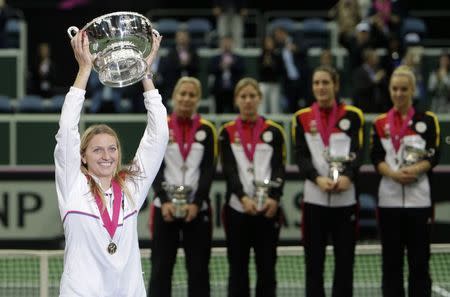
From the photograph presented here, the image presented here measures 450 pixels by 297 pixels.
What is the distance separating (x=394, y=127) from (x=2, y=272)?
4.28 meters

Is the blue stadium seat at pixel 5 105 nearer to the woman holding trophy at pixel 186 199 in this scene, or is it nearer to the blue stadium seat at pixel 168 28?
the blue stadium seat at pixel 168 28

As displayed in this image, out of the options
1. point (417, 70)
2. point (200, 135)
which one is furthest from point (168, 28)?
point (200, 135)

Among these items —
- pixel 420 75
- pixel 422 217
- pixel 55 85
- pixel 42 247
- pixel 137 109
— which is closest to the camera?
pixel 422 217

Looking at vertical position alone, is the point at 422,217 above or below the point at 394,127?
below

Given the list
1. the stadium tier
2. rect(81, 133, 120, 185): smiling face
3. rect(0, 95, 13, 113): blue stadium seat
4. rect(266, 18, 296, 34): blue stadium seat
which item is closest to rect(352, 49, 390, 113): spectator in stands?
rect(266, 18, 296, 34): blue stadium seat

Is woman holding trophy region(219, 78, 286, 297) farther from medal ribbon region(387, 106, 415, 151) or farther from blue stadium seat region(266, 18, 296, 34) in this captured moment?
Result: blue stadium seat region(266, 18, 296, 34)

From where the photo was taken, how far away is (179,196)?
9.20 m

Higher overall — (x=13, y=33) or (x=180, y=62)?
(x=13, y=33)

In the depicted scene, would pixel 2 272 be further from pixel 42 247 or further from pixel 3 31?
pixel 3 31

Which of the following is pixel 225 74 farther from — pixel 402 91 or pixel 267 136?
pixel 402 91

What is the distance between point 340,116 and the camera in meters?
9.38

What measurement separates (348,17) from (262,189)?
8.71 meters

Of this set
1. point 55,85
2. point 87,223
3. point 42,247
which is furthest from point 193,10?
point 87,223

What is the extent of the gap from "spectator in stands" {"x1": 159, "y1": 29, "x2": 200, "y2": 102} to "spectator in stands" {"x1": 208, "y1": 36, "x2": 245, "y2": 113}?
0.94ft
